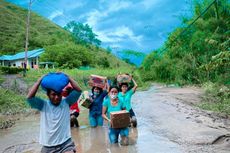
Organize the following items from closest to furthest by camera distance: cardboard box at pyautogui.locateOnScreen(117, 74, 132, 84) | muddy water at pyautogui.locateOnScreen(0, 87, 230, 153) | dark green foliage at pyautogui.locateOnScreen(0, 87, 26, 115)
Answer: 1. muddy water at pyautogui.locateOnScreen(0, 87, 230, 153)
2. cardboard box at pyautogui.locateOnScreen(117, 74, 132, 84)
3. dark green foliage at pyautogui.locateOnScreen(0, 87, 26, 115)

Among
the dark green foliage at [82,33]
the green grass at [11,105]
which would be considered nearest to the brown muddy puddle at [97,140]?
the green grass at [11,105]

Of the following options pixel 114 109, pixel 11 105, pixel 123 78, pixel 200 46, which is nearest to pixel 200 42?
pixel 200 46

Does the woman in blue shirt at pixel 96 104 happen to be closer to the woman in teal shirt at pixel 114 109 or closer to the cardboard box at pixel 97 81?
the cardboard box at pixel 97 81

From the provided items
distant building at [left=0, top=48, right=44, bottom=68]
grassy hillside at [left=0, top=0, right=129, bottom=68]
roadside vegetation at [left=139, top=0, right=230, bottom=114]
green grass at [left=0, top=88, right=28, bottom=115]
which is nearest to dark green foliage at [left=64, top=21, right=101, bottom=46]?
grassy hillside at [left=0, top=0, right=129, bottom=68]

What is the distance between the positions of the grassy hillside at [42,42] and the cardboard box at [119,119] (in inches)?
1864

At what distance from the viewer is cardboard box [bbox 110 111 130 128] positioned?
25.2 ft

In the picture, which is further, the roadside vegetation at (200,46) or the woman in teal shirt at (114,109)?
the roadside vegetation at (200,46)

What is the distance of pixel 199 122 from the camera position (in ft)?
35.6

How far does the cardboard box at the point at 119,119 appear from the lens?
7.68 m

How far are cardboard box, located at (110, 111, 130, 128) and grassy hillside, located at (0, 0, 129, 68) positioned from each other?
47344 mm

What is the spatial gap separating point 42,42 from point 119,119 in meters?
73.8

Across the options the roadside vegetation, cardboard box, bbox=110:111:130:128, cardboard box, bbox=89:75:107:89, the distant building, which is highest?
the distant building

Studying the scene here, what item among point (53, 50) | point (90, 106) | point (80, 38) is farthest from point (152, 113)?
point (80, 38)

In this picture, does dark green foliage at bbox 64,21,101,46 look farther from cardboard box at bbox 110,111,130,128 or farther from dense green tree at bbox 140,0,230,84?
cardboard box at bbox 110,111,130,128
